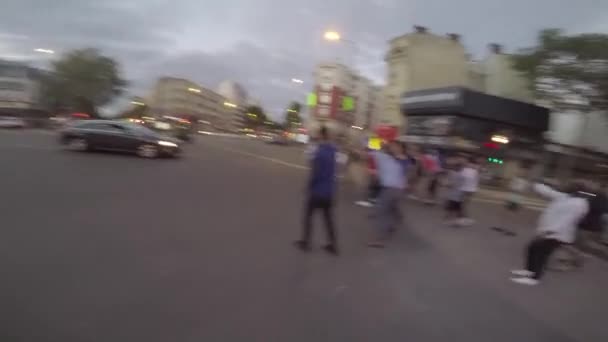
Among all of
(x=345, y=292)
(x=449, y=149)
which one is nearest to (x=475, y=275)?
(x=345, y=292)

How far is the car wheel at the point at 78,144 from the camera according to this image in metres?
16.9

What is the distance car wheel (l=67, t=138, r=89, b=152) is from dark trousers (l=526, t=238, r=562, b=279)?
15602 millimetres

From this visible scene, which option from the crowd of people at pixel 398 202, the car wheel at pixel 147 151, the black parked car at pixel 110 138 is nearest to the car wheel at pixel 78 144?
the black parked car at pixel 110 138

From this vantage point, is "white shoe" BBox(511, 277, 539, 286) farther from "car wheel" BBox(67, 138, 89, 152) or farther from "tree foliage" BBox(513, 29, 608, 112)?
"tree foliage" BBox(513, 29, 608, 112)

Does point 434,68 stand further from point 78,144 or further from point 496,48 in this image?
point 78,144

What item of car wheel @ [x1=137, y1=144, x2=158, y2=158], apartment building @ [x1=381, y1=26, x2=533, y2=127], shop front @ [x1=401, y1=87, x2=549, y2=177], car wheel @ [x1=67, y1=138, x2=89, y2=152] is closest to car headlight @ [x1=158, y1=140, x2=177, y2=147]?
car wheel @ [x1=137, y1=144, x2=158, y2=158]

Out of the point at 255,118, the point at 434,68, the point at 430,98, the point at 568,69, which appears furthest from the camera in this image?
the point at 255,118

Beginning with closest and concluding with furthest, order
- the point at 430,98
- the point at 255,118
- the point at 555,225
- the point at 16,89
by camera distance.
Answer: the point at 555,225
the point at 430,98
the point at 16,89
the point at 255,118

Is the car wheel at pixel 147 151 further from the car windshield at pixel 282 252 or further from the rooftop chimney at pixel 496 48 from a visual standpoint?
the rooftop chimney at pixel 496 48

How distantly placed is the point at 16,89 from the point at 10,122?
7.51m

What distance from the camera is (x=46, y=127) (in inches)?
1484

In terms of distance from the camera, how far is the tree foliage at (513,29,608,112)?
65.9 feet

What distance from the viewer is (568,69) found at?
68.5 ft

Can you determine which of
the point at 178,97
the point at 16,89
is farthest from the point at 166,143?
the point at 178,97
